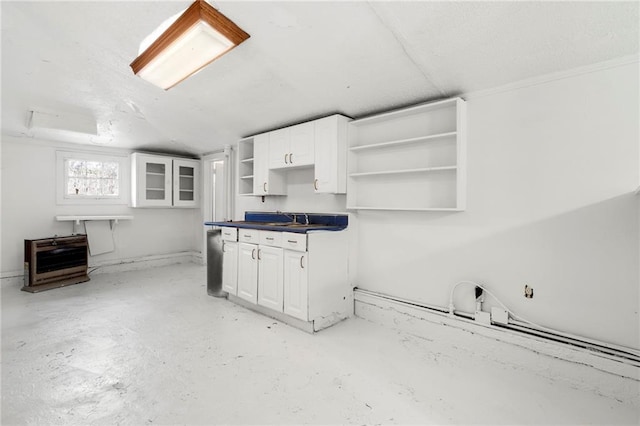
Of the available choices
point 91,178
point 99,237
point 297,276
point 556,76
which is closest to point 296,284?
point 297,276

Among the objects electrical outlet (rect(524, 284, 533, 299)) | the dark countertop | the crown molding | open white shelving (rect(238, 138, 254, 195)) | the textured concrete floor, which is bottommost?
the textured concrete floor

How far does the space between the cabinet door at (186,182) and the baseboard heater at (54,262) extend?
1567mm

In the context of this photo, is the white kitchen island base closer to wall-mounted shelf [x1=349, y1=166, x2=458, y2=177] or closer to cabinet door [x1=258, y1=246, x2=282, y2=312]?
cabinet door [x1=258, y1=246, x2=282, y2=312]

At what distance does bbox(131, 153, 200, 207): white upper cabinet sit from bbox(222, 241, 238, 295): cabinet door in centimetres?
233

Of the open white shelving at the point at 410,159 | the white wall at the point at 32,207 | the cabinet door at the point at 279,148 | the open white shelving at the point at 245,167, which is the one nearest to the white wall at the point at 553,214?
the open white shelving at the point at 410,159

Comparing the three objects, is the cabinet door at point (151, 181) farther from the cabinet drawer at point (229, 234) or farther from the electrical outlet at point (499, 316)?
the electrical outlet at point (499, 316)

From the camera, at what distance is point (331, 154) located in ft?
10.2

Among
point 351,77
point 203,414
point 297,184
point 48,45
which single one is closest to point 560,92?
point 351,77

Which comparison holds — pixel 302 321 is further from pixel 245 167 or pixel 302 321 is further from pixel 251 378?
pixel 245 167

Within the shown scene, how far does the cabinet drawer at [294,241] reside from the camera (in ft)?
9.29

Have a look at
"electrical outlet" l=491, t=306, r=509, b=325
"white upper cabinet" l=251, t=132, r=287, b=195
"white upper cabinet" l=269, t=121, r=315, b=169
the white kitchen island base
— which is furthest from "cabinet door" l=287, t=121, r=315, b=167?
"electrical outlet" l=491, t=306, r=509, b=325

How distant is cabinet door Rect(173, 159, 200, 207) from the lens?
5500 mm

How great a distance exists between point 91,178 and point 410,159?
5093mm

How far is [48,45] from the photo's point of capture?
2.31 m
